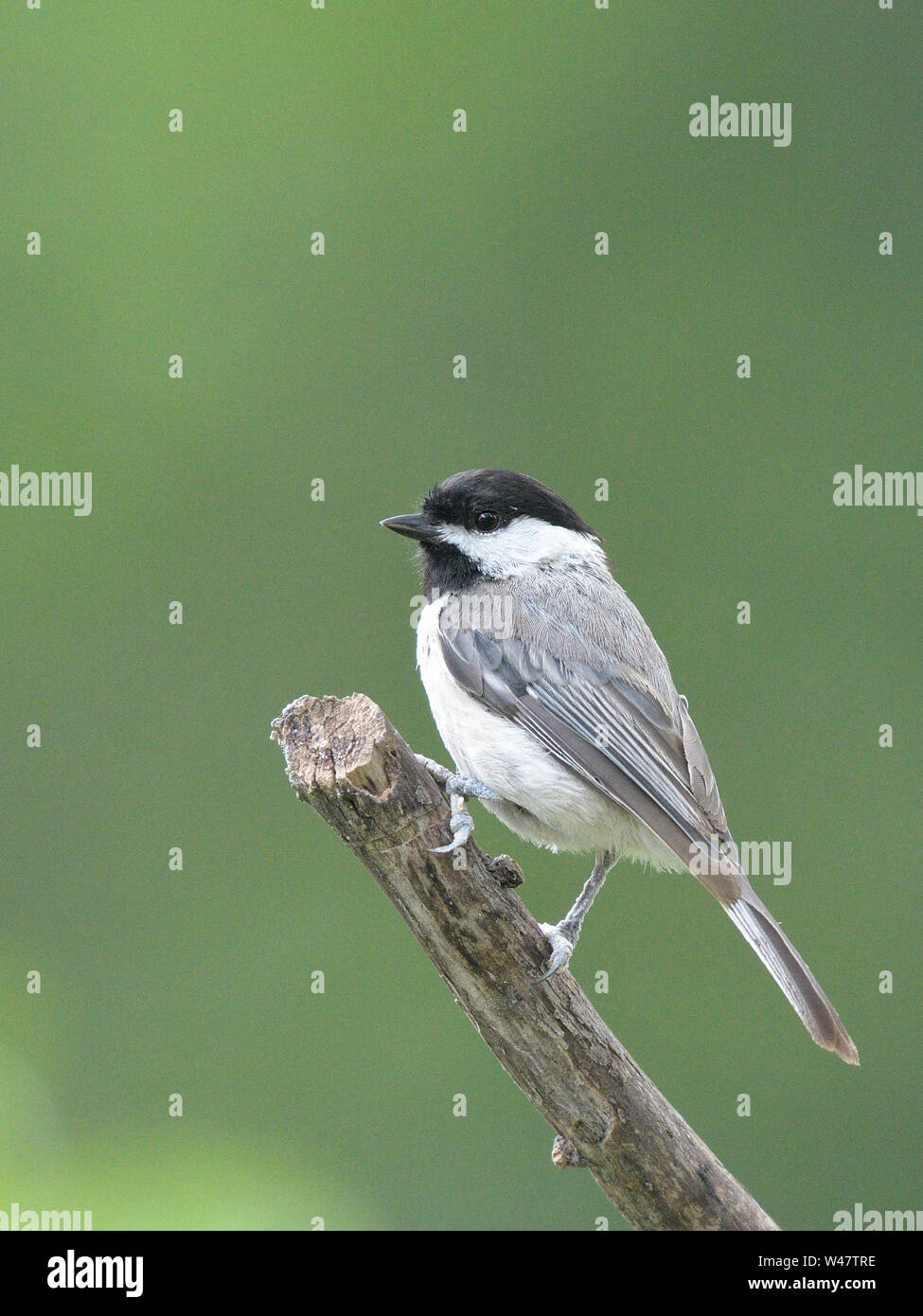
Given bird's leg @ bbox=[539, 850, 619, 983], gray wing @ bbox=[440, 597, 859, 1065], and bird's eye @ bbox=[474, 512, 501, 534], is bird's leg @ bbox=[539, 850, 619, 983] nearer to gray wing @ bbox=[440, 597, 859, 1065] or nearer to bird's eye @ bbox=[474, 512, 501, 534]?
gray wing @ bbox=[440, 597, 859, 1065]

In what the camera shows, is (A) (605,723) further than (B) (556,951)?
Yes

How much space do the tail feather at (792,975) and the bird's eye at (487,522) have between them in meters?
0.94

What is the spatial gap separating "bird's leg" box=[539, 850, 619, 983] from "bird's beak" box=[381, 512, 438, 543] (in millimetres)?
751

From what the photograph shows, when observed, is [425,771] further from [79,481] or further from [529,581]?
[79,481]

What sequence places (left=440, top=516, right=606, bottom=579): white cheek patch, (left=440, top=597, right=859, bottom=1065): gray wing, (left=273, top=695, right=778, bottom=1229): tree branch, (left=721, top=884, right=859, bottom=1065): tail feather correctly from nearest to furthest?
(left=273, top=695, right=778, bottom=1229): tree branch < (left=721, top=884, right=859, bottom=1065): tail feather < (left=440, top=597, right=859, bottom=1065): gray wing < (left=440, top=516, right=606, bottom=579): white cheek patch

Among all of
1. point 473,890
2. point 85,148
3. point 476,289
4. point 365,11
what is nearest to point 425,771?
point 473,890

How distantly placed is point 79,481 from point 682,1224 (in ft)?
12.1

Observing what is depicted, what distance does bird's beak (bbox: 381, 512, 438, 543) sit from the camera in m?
3.06

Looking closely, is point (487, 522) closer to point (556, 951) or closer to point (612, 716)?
point (612, 716)

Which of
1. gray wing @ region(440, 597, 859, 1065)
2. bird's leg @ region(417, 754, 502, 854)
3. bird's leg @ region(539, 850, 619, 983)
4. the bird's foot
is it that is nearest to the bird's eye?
gray wing @ region(440, 597, 859, 1065)

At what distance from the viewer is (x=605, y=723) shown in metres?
2.77

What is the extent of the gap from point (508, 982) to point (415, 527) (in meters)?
1.08

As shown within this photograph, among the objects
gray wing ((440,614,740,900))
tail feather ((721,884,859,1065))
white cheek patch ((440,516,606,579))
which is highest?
white cheek patch ((440,516,606,579))

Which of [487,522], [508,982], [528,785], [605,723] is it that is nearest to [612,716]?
[605,723]
